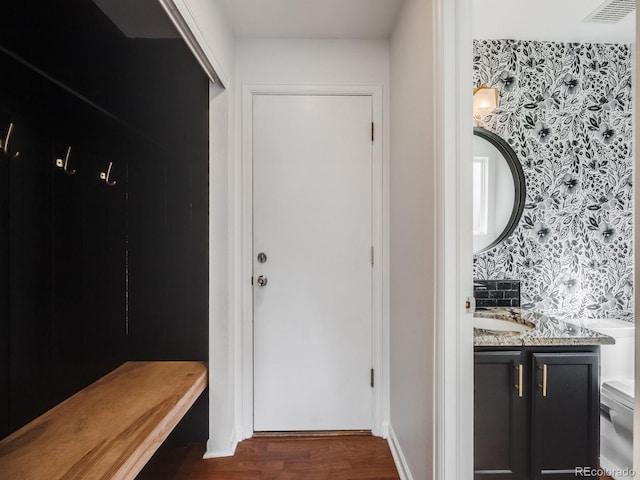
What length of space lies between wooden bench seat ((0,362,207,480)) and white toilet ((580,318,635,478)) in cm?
208

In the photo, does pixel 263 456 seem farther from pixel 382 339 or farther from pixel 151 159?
pixel 151 159

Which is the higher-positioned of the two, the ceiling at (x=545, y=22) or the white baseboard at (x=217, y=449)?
the ceiling at (x=545, y=22)

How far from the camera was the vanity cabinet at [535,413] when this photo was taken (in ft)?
4.64

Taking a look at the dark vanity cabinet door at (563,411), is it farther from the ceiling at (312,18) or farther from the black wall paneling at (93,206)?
the ceiling at (312,18)

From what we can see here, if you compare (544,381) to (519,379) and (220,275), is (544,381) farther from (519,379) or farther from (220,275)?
(220,275)

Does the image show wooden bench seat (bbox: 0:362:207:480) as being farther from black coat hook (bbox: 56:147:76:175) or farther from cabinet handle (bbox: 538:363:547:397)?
cabinet handle (bbox: 538:363:547:397)

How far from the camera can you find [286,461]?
182 cm

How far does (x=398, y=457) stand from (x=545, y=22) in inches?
101

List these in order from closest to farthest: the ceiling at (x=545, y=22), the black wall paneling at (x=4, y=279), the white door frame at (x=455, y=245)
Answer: the black wall paneling at (x=4, y=279) < the white door frame at (x=455, y=245) < the ceiling at (x=545, y=22)

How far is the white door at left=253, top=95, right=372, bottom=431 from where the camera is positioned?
205 cm

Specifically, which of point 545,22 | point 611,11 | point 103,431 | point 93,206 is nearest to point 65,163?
point 93,206

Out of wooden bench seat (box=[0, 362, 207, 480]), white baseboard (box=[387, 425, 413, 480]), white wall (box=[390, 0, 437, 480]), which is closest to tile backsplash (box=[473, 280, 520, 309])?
white wall (box=[390, 0, 437, 480])

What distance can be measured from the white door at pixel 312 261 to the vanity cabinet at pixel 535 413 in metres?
0.76

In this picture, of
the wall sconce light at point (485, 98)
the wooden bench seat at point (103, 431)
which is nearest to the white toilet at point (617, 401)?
the wall sconce light at point (485, 98)
